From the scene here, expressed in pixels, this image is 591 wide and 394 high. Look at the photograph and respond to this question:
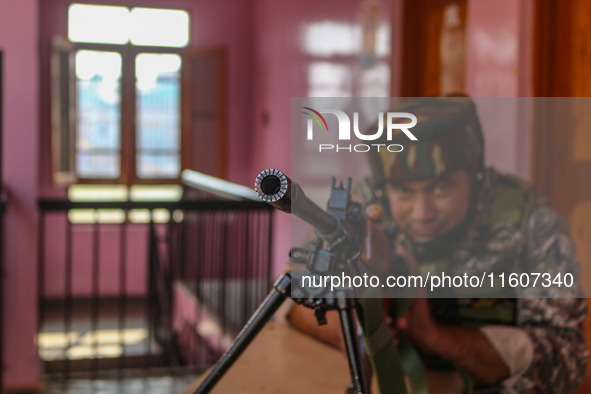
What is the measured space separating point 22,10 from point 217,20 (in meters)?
6.59

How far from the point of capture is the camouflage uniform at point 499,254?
110cm

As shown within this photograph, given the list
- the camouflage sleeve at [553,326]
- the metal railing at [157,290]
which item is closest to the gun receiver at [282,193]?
the camouflage sleeve at [553,326]

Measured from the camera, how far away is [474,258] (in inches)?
47.2

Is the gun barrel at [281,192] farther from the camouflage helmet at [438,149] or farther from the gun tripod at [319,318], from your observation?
the camouflage helmet at [438,149]

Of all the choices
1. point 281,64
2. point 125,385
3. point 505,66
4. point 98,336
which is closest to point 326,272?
point 505,66

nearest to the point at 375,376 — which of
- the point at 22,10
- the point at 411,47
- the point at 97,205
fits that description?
A: the point at 22,10

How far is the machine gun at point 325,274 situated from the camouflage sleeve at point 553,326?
0.47 meters

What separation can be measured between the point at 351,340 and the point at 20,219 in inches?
117

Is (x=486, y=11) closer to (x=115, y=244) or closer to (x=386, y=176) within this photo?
(x=386, y=176)

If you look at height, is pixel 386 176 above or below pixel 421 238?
above

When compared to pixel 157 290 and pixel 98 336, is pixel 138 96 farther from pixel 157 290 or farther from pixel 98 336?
pixel 98 336

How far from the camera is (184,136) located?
7336 mm

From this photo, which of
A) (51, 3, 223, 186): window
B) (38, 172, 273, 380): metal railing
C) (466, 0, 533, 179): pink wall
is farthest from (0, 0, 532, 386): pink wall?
(51, 3, 223, 186): window

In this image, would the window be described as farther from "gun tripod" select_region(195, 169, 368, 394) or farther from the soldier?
"gun tripod" select_region(195, 169, 368, 394)
